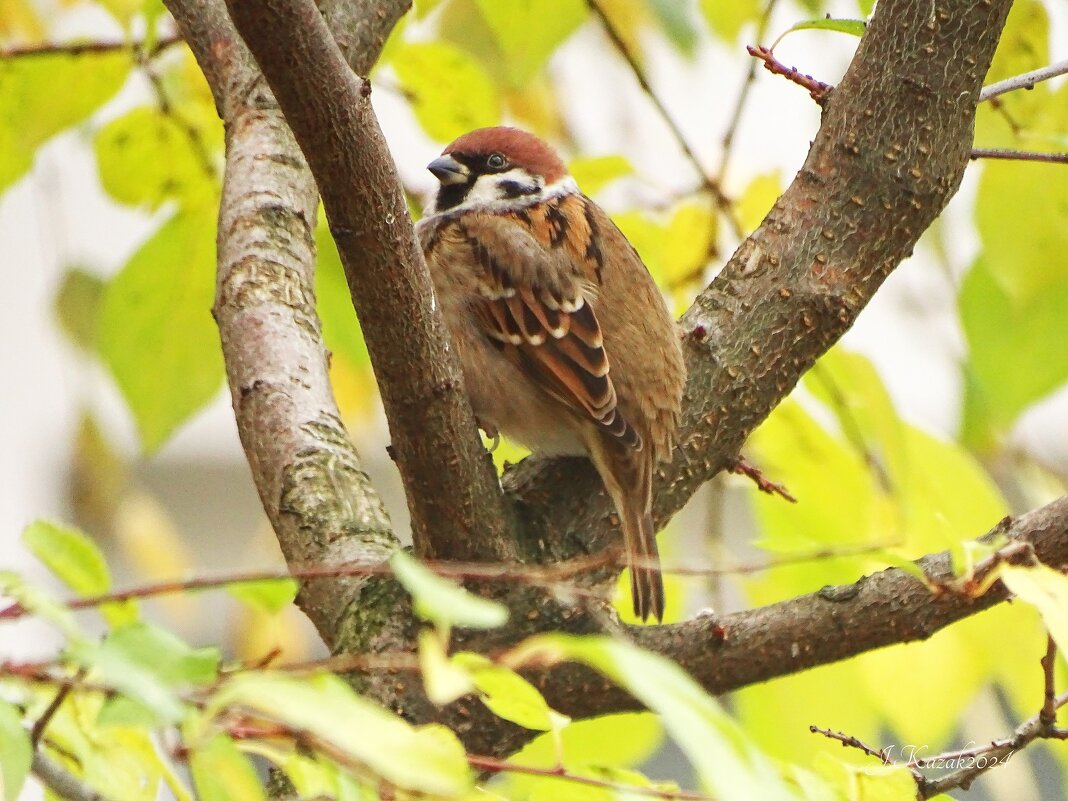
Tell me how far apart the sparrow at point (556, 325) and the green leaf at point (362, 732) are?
3.47 ft

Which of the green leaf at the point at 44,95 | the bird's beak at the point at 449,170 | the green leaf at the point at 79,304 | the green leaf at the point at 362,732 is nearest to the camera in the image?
the green leaf at the point at 362,732

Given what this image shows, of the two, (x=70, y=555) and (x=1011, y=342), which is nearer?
(x=70, y=555)

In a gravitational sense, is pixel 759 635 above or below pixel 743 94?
below

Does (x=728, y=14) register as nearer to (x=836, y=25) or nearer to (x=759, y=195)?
(x=759, y=195)

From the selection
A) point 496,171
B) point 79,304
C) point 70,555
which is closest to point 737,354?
point 70,555

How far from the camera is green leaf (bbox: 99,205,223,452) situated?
1755 mm

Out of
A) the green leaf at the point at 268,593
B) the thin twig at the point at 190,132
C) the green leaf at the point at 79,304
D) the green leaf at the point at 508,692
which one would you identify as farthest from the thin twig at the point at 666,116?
the green leaf at the point at 508,692

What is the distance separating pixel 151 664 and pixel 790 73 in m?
1.07

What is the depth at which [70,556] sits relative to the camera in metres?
0.82

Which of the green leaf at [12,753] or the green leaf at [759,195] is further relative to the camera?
the green leaf at [759,195]

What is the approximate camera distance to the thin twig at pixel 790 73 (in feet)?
4.76

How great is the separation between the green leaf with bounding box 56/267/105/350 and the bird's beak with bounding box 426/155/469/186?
2.07ft

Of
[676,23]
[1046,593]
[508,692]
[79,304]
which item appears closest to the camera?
[508,692]

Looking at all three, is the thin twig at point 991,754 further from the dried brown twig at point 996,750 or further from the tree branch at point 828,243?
the tree branch at point 828,243
